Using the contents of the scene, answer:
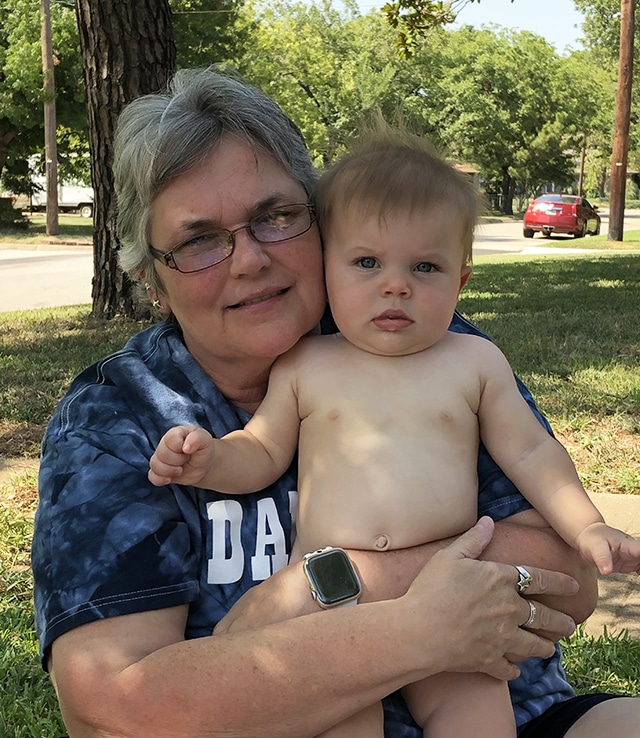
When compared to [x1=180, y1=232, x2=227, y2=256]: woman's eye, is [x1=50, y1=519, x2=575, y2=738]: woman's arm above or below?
below

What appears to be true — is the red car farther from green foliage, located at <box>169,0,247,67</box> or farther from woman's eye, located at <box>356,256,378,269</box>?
woman's eye, located at <box>356,256,378,269</box>

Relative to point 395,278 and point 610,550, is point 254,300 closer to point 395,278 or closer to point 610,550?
point 395,278

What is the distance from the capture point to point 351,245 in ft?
7.00

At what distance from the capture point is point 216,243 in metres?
2.10

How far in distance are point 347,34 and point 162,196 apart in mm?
54747

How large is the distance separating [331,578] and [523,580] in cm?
40

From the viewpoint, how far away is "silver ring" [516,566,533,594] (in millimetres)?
1838

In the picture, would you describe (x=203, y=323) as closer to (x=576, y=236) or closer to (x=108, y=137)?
(x=108, y=137)

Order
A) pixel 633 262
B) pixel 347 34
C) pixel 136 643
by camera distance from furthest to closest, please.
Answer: pixel 347 34 → pixel 633 262 → pixel 136 643

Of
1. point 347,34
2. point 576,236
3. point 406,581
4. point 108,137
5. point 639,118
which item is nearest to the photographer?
point 406,581

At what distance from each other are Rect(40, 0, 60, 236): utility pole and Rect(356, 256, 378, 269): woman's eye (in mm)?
24326

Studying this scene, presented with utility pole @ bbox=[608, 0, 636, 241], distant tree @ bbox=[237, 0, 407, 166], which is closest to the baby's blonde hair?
utility pole @ bbox=[608, 0, 636, 241]

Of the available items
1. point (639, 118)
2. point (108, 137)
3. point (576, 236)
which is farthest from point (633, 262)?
point (639, 118)

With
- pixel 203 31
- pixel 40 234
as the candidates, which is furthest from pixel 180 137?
pixel 203 31
